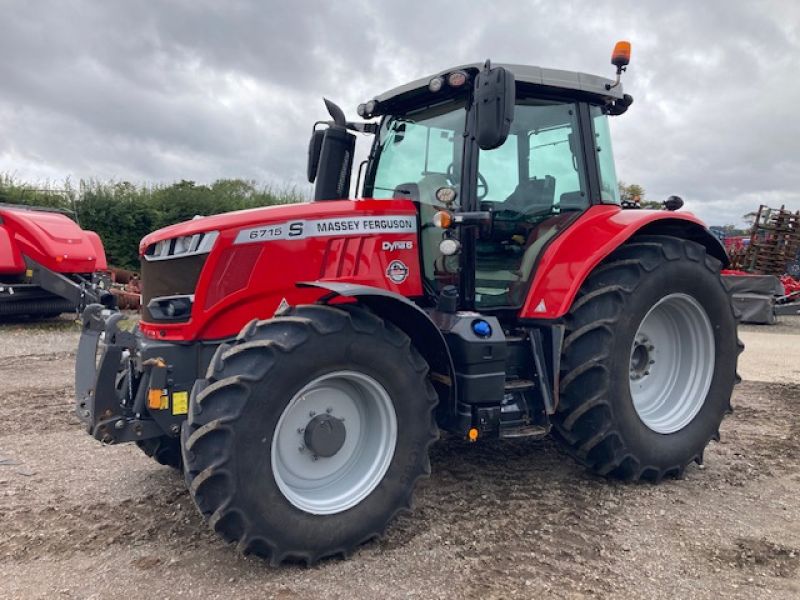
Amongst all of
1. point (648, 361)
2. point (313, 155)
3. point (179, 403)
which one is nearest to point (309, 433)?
point (179, 403)

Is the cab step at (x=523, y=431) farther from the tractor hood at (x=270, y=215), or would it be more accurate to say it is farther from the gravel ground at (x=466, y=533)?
the tractor hood at (x=270, y=215)

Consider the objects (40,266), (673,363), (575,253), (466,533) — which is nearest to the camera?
(466,533)

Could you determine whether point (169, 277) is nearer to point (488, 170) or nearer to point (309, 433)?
point (309, 433)

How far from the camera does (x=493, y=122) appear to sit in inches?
119

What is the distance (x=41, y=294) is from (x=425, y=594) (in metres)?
9.67

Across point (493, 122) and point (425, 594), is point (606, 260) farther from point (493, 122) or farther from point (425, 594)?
point (425, 594)

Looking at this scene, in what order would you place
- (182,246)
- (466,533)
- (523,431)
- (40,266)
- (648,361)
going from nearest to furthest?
(466,533) < (182,246) < (523,431) < (648,361) < (40,266)

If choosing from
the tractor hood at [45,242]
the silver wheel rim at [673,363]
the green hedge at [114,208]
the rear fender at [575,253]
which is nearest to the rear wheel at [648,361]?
the silver wheel rim at [673,363]

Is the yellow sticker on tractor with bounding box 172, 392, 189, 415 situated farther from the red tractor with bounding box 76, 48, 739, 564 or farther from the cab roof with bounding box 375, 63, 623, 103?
the cab roof with bounding box 375, 63, 623, 103

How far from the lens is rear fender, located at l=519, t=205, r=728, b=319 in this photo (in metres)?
3.53

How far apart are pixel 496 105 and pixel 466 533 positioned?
2.00 meters

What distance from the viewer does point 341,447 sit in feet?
9.69

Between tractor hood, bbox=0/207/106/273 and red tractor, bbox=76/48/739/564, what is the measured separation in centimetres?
747

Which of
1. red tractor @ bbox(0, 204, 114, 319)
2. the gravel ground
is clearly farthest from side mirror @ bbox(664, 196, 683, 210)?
red tractor @ bbox(0, 204, 114, 319)
